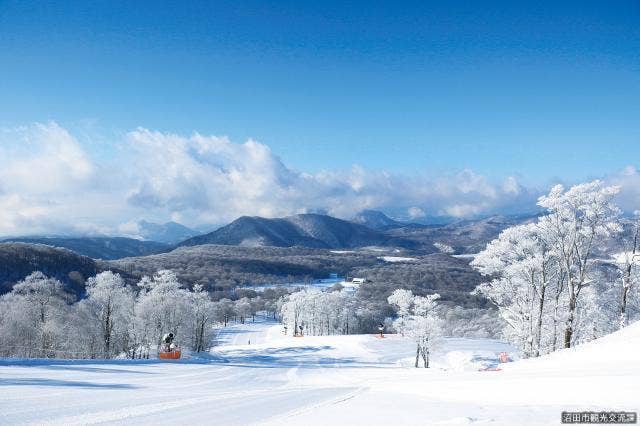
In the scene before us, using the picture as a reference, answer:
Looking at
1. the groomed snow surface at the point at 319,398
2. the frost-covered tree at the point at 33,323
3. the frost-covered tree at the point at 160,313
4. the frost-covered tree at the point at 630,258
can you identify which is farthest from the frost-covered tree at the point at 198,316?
the frost-covered tree at the point at 630,258

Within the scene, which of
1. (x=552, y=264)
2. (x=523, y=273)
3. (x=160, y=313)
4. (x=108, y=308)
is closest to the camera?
(x=552, y=264)

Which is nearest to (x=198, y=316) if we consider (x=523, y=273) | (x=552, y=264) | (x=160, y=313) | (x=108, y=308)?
(x=160, y=313)

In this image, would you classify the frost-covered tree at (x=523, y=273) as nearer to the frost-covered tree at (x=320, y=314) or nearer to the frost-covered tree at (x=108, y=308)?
the frost-covered tree at (x=108, y=308)

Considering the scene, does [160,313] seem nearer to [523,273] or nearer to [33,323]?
[33,323]

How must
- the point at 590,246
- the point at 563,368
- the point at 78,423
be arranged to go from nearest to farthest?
the point at 78,423 < the point at 563,368 < the point at 590,246

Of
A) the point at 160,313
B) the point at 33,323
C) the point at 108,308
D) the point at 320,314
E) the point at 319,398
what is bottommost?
the point at 320,314

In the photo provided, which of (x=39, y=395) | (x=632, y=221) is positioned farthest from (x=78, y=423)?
(x=632, y=221)

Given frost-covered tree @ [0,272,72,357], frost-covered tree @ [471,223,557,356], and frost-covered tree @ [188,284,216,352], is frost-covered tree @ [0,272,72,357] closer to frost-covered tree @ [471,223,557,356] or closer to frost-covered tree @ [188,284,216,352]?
frost-covered tree @ [188,284,216,352]

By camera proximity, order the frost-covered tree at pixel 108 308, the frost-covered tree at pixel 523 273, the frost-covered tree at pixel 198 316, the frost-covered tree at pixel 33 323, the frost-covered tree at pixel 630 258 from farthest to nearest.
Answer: the frost-covered tree at pixel 198 316 → the frost-covered tree at pixel 33 323 → the frost-covered tree at pixel 108 308 → the frost-covered tree at pixel 523 273 → the frost-covered tree at pixel 630 258

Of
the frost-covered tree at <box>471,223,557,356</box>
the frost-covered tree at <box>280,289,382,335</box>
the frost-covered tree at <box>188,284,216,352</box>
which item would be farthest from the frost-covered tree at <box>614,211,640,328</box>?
the frost-covered tree at <box>280,289,382,335</box>

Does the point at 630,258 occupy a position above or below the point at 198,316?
above

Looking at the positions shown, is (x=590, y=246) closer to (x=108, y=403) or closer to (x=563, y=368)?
(x=563, y=368)
